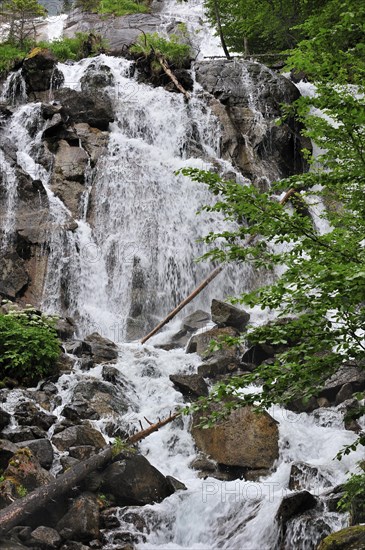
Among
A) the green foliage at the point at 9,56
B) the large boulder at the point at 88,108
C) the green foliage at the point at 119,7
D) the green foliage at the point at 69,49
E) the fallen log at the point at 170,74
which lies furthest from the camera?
the green foliage at the point at 119,7

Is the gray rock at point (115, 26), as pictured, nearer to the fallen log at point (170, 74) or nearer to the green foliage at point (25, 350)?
the fallen log at point (170, 74)

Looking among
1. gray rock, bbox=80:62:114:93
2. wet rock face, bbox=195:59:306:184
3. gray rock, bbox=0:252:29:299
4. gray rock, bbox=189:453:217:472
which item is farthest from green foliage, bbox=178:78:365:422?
gray rock, bbox=80:62:114:93

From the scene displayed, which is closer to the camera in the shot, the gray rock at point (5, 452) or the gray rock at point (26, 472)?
the gray rock at point (26, 472)

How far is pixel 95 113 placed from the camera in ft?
73.1

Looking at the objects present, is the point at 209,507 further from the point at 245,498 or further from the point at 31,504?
the point at 31,504

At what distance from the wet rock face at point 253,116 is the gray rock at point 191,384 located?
1126 cm

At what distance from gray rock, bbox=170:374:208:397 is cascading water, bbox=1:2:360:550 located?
21 centimetres

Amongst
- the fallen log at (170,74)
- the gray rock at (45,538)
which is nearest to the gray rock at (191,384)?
the gray rock at (45,538)

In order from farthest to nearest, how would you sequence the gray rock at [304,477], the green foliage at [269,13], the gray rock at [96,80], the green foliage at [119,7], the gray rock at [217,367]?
1. the green foliage at [119,7]
2. the gray rock at [96,80]
3. the green foliage at [269,13]
4. the gray rock at [217,367]
5. the gray rock at [304,477]

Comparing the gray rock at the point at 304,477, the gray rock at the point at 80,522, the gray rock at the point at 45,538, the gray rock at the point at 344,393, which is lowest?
the gray rock at the point at 344,393

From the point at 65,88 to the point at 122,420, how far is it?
1657 cm

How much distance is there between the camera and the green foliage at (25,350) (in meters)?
11.4

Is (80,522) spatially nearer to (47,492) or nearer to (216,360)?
(47,492)

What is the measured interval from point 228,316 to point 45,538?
7654 mm
